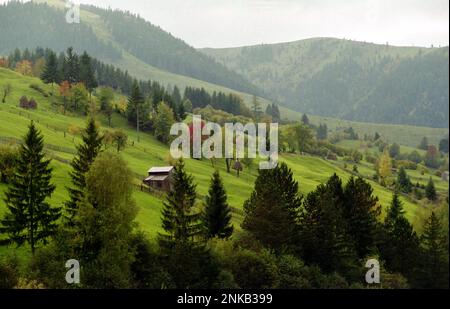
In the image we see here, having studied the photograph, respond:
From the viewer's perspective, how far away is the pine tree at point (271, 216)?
63.8m

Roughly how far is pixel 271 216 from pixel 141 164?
54.0 meters

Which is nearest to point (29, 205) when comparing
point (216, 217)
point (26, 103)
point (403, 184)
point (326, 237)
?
point (216, 217)

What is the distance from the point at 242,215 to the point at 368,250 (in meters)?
25.3

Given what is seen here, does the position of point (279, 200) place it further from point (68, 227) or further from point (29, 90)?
point (29, 90)

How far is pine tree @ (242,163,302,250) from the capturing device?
63.8 meters

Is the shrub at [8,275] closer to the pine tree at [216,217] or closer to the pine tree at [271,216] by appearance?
the pine tree at [216,217]

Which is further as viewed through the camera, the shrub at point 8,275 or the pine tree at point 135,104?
the pine tree at point 135,104

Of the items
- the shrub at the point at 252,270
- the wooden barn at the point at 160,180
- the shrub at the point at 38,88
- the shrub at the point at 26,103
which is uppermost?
the shrub at the point at 38,88

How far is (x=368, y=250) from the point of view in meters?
69.9

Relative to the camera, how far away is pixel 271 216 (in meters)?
64.7

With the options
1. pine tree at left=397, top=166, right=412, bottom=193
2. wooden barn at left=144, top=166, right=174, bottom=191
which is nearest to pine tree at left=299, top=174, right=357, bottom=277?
wooden barn at left=144, top=166, right=174, bottom=191

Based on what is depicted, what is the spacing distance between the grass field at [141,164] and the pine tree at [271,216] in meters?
12.6

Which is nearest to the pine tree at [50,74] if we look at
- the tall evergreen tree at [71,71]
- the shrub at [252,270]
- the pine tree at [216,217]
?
the tall evergreen tree at [71,71]
